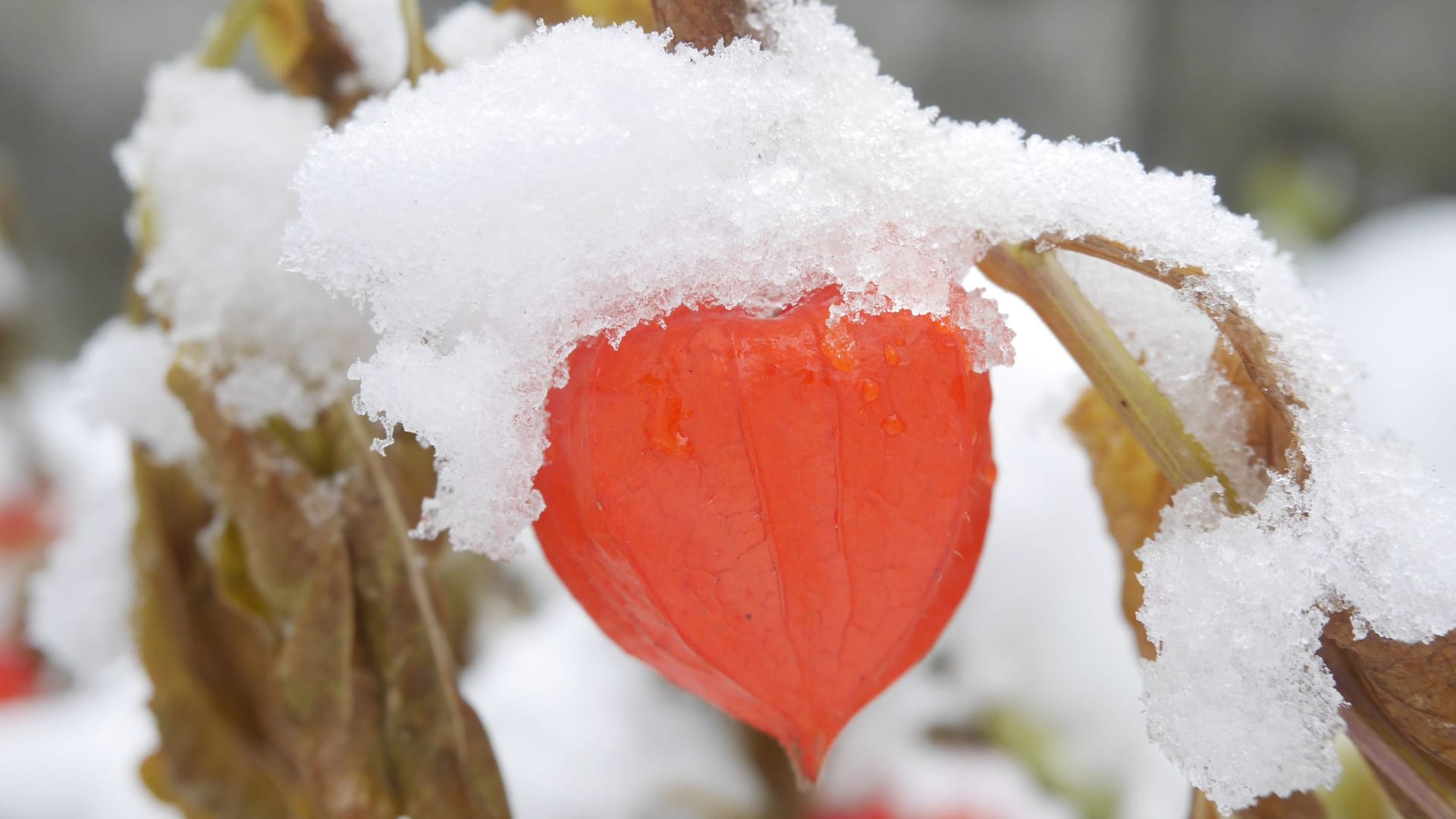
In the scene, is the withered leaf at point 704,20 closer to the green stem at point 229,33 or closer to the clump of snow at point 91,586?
the green stem at point 229,33

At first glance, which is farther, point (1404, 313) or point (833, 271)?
point (1404, 313)

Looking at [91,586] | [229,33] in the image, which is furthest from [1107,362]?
[91,586]

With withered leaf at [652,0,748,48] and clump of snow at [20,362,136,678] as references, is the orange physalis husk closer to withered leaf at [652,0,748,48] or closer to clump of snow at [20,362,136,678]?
withered leaf at [652,0,748,48]

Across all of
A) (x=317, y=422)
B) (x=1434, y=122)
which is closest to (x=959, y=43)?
(x=1434, y=122)

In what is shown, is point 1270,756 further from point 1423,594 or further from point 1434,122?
point 1434,122

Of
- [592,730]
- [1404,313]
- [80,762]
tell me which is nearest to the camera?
[592,730]

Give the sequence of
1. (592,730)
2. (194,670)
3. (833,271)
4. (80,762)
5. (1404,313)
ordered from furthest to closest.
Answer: (1404,313), (80,762), (592,730), (194,670), (833,271)

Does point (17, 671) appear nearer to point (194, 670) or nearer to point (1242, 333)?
point (194, 670)

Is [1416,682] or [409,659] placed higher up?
[409,659]
